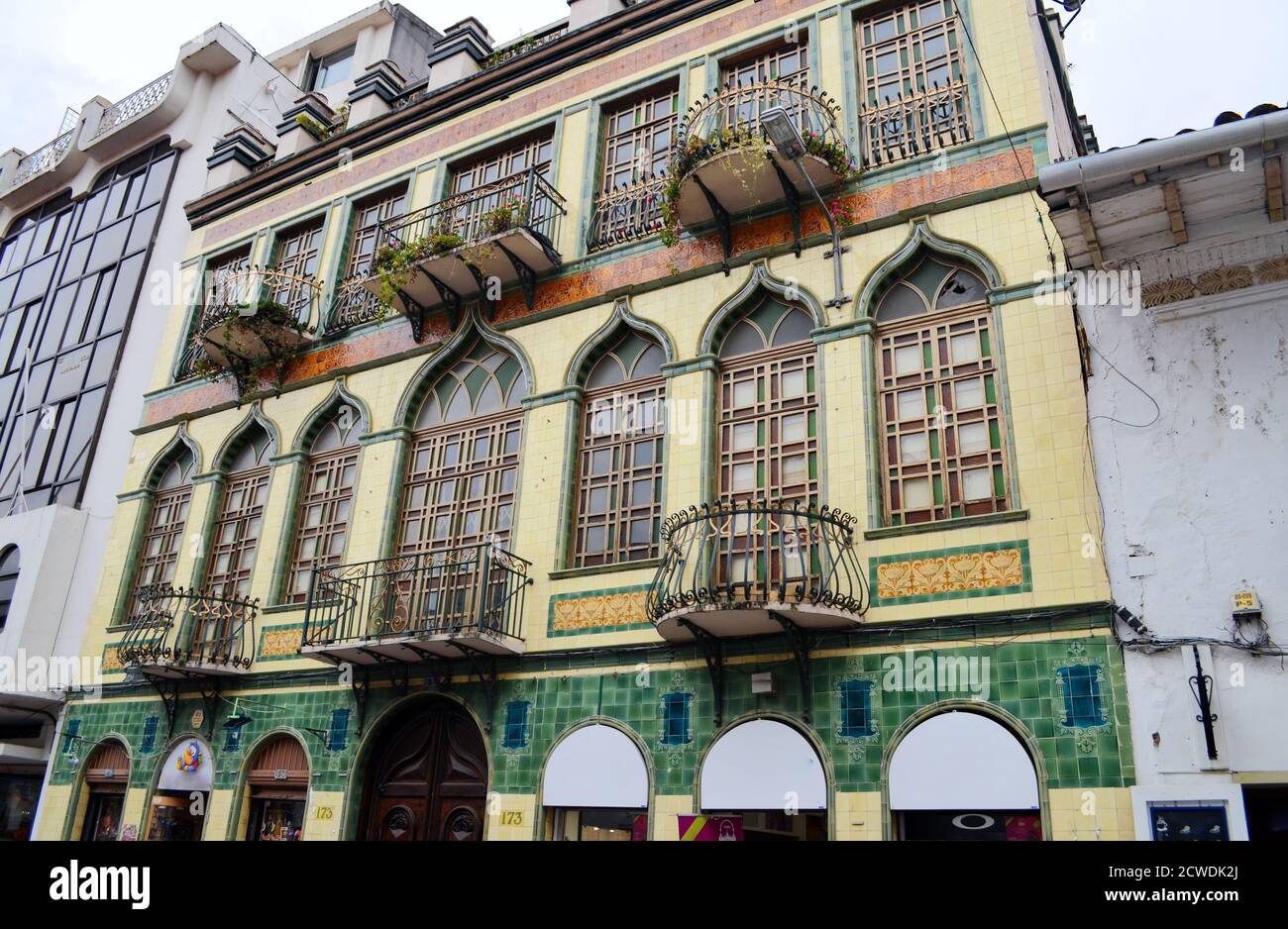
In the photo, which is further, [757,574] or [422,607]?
[422,607]

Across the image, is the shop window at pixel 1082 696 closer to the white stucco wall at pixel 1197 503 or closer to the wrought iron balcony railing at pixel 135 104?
the white stucco wall at pixel 1197 503

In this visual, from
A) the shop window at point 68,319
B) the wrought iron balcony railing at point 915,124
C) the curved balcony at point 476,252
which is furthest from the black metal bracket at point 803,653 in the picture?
the shop window at point 68,319

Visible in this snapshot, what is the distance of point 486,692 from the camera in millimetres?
12570

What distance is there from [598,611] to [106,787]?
10107 mm

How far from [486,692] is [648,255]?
6.39 meters

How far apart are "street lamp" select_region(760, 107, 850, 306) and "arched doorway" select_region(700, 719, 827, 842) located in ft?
17.3

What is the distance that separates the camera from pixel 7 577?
20.1 meters

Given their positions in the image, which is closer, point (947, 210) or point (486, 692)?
point (947, 210)

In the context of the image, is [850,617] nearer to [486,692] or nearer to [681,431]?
[681,431]

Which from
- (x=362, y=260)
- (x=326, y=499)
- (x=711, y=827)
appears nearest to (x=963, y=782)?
(x=711, y=827)

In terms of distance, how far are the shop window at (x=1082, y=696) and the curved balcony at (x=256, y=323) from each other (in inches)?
532

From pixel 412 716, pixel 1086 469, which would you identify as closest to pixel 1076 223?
pixel 1086 469

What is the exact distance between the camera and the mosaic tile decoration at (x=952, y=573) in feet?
32.5

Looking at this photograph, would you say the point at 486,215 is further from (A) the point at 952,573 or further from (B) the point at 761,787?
(B) the point at 761,787
